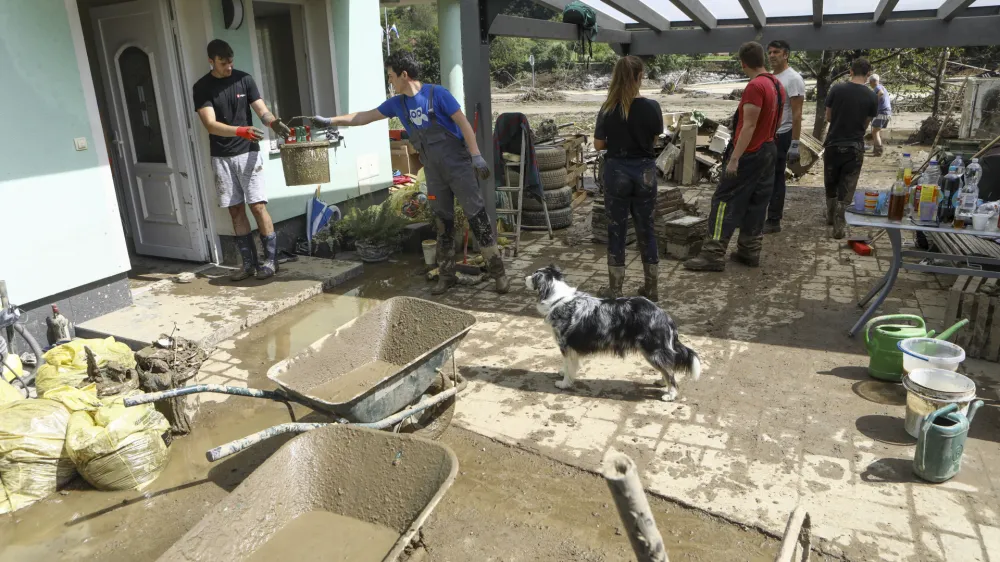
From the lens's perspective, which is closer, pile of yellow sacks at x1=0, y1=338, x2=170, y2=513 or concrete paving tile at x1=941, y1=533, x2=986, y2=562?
concrete paving tile at x1=941, y1=533, x2=986, y2=562

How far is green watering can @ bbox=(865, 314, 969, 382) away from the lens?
4.47 meters

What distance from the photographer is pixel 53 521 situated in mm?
3594

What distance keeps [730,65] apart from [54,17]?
130 ft

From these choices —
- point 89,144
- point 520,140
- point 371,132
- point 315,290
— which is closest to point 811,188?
point 520,140

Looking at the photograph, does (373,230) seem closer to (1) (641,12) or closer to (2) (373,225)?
(2) (373,225)

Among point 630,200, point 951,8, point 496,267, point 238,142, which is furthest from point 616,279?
point 951,8

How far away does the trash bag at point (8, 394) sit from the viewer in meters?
4.09

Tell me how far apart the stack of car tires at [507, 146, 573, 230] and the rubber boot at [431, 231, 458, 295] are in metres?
2.44

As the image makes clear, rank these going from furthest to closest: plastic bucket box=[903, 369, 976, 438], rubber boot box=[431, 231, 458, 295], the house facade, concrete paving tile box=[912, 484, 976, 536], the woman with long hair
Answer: rubber boot box=[431, 231, 458, 295] → the woman with long hair → the house facade → plastic bucket box=[903, 369, 976, 438] → concrete paving tile box=[912, 484, 976, 536]

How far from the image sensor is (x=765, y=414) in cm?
429

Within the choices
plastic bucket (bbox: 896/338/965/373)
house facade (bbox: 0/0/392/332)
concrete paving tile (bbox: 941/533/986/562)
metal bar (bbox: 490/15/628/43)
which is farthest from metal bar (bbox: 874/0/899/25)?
house facade (bbox: 0/0/392/332)

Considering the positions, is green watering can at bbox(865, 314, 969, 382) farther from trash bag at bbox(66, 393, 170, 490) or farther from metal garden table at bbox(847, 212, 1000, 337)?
trash bag at bbox(66, 393, 170, 490)

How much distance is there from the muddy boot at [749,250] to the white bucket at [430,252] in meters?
3.43

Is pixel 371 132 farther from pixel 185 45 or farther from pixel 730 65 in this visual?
pixel 730 65
